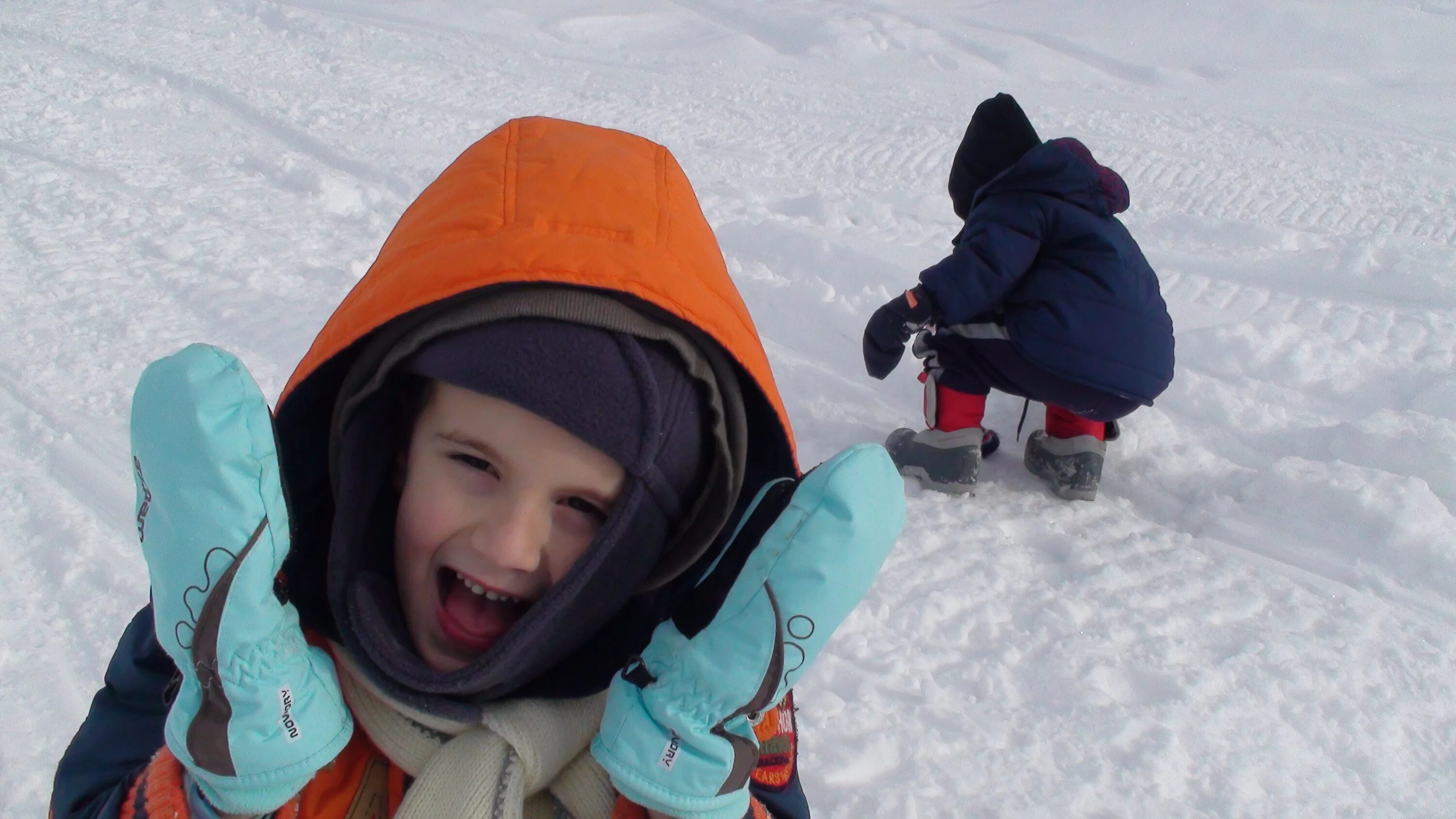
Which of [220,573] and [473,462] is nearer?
[220,573]

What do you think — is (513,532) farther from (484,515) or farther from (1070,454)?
(1070,454)

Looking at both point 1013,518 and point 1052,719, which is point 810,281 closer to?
point 1013,518

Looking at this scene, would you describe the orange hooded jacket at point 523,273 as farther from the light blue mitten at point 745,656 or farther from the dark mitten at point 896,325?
the dark mitten at point 896,325

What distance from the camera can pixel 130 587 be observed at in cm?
212

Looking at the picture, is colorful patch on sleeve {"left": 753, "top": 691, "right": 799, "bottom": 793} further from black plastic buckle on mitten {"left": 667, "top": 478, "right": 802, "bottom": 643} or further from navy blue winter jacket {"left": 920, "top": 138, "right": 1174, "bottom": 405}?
navy blue winter jacket {"left": 920, "top": 138, "right": 1174, "bottom": 405}

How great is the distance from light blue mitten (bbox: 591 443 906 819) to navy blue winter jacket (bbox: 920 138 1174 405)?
68.4 inches

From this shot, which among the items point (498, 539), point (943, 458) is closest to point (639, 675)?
point (498, 539)

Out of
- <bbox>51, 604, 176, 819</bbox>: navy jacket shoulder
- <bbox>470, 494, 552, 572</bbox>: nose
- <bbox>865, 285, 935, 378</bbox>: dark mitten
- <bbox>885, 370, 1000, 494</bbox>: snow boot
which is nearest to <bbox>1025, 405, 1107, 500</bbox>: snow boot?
<bbox>885, 370, 1000, 494</bbox>: snow boot

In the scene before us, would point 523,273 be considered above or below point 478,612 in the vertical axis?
above

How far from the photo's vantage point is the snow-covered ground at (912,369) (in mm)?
2016

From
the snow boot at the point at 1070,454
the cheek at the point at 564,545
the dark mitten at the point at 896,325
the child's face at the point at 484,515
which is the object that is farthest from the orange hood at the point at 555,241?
the snow boot at the point at 1070,454

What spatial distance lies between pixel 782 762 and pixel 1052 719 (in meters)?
0.98

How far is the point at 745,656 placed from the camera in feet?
3.66

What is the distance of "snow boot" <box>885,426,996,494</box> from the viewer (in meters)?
2.85
